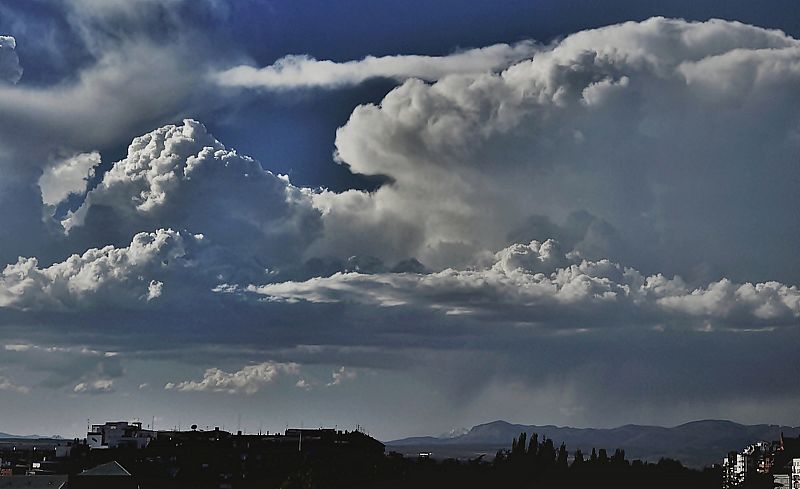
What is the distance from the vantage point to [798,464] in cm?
19912

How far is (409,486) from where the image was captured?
198m

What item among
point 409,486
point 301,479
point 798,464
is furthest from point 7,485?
point 798,464

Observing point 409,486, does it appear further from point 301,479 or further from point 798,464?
point 798,464

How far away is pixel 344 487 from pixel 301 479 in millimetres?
6501

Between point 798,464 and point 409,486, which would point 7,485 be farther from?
point 798,464

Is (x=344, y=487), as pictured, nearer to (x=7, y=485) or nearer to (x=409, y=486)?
(x=409, y=486)

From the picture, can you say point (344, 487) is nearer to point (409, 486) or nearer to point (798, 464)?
point (409, 486)

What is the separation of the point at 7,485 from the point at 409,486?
59.7 metres

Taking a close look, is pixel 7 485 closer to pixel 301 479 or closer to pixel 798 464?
pixel 301 479

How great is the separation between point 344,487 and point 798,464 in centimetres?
6786

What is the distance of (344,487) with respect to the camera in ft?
638

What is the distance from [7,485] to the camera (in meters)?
198

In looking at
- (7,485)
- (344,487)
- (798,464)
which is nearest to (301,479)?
(344,487)

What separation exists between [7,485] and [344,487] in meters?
50.3
